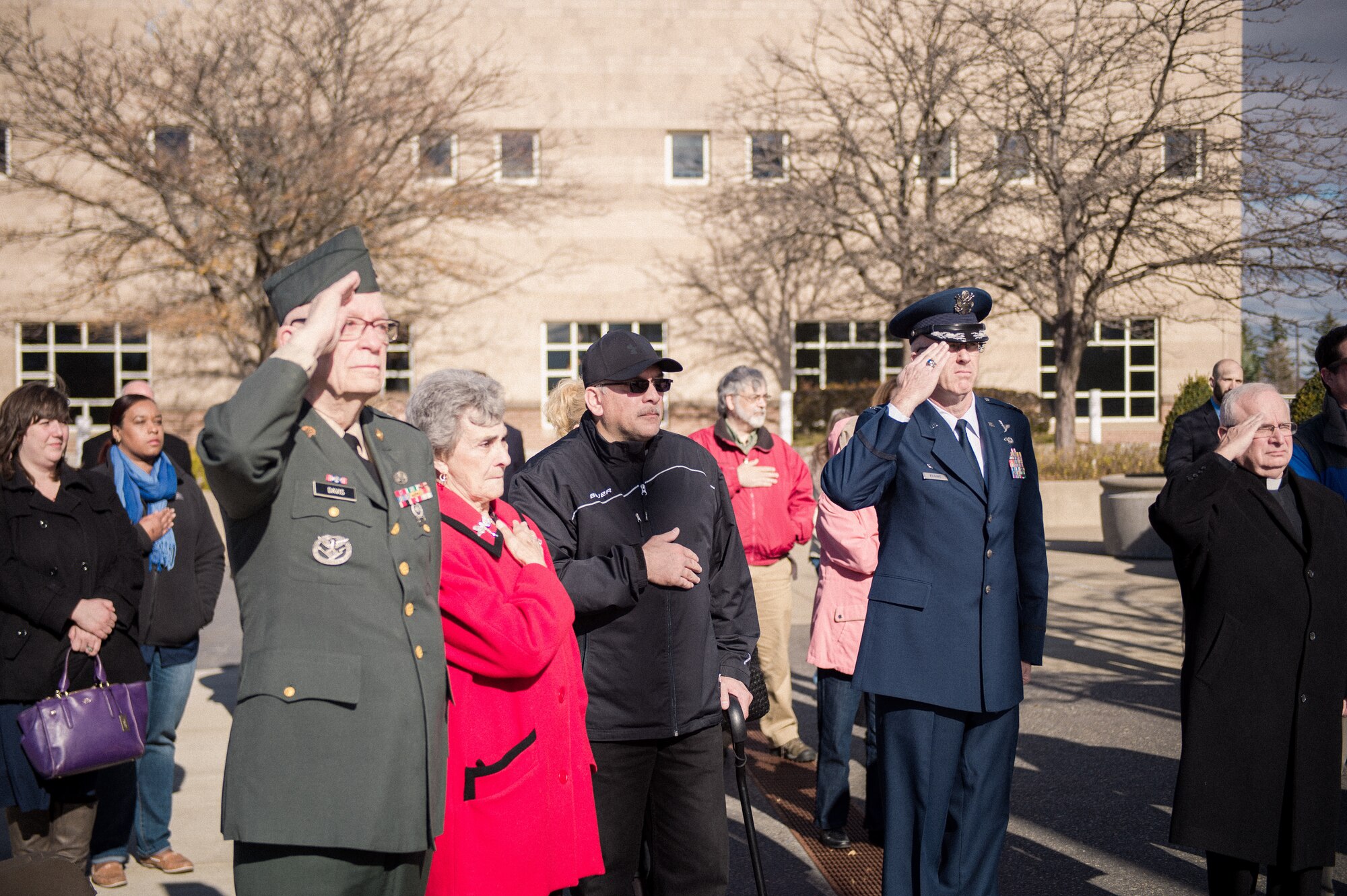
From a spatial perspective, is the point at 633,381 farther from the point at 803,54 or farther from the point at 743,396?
the point at 803,54

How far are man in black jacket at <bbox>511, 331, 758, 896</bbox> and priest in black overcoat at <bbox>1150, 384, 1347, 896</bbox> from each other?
5.31 ft

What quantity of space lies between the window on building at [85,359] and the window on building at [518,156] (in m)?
8.89

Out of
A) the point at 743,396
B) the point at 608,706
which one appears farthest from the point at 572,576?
the point at 743,396

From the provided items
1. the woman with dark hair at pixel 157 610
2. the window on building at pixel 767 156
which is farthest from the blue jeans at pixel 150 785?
the window on building at pixel 767 156

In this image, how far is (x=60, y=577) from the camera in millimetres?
4926

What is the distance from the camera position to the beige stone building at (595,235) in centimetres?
2680

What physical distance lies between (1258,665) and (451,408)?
2922 mm

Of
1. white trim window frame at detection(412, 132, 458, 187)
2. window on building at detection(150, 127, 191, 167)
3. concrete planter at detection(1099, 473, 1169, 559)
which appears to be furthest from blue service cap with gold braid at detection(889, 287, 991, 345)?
white trim window frame at detection(412, 132, 458, 187)

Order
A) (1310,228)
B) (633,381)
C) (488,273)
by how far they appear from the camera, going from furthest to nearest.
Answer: (488,273)
(1310,228)
(633,381)

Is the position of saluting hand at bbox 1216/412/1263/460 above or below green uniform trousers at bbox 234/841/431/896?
above

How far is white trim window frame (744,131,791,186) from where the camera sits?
22484 millimetres

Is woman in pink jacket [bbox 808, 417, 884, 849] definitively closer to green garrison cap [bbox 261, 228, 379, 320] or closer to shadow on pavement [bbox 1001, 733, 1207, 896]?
shadow on pavement [bbox 1001, 733, 1207, 896]

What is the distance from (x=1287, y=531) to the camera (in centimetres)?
423

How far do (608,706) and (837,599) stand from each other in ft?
8.56
